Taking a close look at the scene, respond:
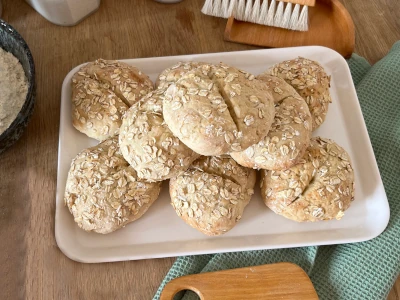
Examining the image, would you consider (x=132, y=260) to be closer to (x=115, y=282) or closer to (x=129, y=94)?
(x=115, y=282)

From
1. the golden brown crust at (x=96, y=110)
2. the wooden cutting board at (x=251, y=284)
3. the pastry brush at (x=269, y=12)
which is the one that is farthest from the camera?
the pastry brush at (x=269, y=12)

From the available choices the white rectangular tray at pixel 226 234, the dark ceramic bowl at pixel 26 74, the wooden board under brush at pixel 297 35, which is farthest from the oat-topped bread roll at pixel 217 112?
the wooden board under brush at pixel 297 35

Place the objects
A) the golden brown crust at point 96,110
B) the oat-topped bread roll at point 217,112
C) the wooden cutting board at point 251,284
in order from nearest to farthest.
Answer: the oat-topped bread roll at point 217,112 < the wooden cutting board at point 251,284 < the golden brown crust at point 96,110

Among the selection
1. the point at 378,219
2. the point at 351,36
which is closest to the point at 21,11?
the point at 351,36

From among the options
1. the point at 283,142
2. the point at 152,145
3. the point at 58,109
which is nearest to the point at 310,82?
the point at 283,142

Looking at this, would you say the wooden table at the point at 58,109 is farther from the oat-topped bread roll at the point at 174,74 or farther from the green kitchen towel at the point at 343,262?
the oat-topped bread roll at the point at 174,74
